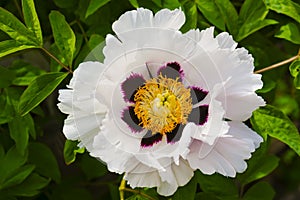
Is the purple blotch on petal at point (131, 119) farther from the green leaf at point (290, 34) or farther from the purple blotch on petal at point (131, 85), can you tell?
the green leaf at point (290, 34)

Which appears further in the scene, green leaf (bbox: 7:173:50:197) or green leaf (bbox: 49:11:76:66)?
green leaf (bbox: 7:173:50:197)

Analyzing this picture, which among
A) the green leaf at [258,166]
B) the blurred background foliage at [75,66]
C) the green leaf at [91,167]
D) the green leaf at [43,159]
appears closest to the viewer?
the blurred background foliage at [75,66]

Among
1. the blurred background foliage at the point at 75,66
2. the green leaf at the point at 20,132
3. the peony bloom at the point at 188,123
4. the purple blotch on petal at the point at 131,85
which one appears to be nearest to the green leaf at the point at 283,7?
the blurred background foliage at the point at 75,66

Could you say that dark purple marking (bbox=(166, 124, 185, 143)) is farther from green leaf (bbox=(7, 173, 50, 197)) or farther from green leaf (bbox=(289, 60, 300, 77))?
green leaf (bbox=(7, 173, 50, 197))

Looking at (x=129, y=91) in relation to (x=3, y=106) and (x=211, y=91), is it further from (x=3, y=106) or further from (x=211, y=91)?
(x=3, y=106)

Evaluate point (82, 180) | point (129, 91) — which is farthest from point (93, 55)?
point (82, 180)

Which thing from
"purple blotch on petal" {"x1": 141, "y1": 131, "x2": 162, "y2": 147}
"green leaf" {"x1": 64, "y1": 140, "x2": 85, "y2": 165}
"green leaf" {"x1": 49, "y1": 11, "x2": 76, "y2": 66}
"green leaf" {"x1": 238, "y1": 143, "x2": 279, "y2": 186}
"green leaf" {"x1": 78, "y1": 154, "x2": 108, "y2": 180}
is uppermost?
"green leaf" {"x1": 49, "y1": 11, "x2": 76, "y2": 66}

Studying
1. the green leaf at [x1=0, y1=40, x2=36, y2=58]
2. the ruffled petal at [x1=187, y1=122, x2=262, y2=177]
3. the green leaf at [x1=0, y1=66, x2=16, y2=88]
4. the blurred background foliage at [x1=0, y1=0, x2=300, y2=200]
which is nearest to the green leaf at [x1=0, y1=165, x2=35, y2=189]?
the blurred background foliage at [x1=0, y1=0, x2=300, y2=200]
